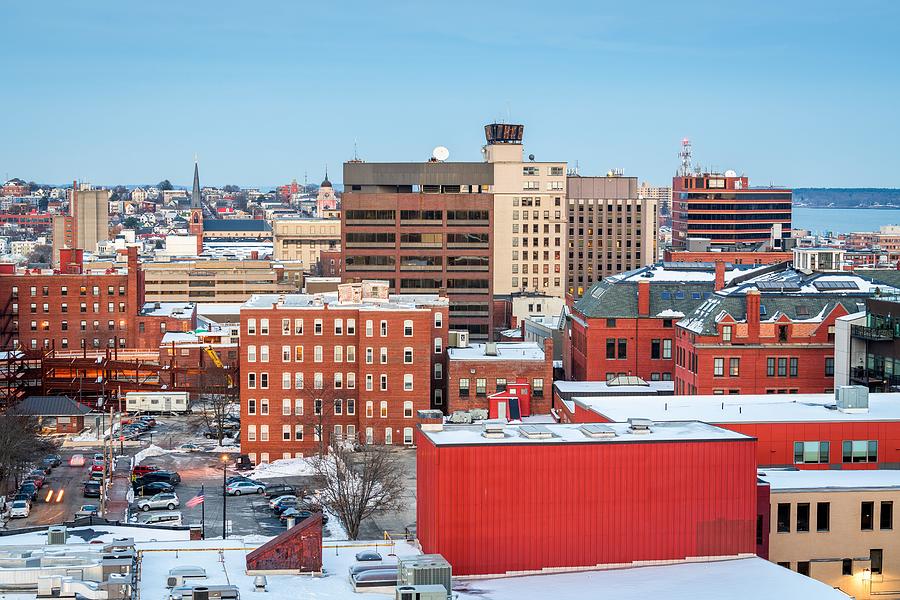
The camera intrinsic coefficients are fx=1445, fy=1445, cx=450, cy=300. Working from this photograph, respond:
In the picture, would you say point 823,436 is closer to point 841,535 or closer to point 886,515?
point 886,515

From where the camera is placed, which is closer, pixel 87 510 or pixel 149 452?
pixel 87 510

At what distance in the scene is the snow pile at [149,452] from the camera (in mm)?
117188

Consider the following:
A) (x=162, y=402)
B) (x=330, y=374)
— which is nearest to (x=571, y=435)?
(x=330, y=374)

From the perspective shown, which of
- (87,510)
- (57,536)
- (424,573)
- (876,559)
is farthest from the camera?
(87,510)

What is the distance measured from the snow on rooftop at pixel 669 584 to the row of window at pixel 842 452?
1693cm

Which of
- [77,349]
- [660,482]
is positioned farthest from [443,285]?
[660,482]

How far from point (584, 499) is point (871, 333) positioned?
45.1m

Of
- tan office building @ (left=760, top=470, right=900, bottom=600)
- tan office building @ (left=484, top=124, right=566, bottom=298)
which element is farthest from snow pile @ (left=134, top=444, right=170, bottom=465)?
tan office building @ (left=484, top=124, right=566, bottom=298)

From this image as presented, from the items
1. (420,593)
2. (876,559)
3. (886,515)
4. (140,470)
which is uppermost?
(420,593)

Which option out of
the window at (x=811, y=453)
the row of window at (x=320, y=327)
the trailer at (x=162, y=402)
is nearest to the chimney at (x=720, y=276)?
the row of window at (x=320, y=327)

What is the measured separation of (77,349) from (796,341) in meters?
87.3

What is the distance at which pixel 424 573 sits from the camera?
51.2 meters

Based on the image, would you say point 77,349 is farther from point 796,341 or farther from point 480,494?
point 480,494

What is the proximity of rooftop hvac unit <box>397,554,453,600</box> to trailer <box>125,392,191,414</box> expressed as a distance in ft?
308
